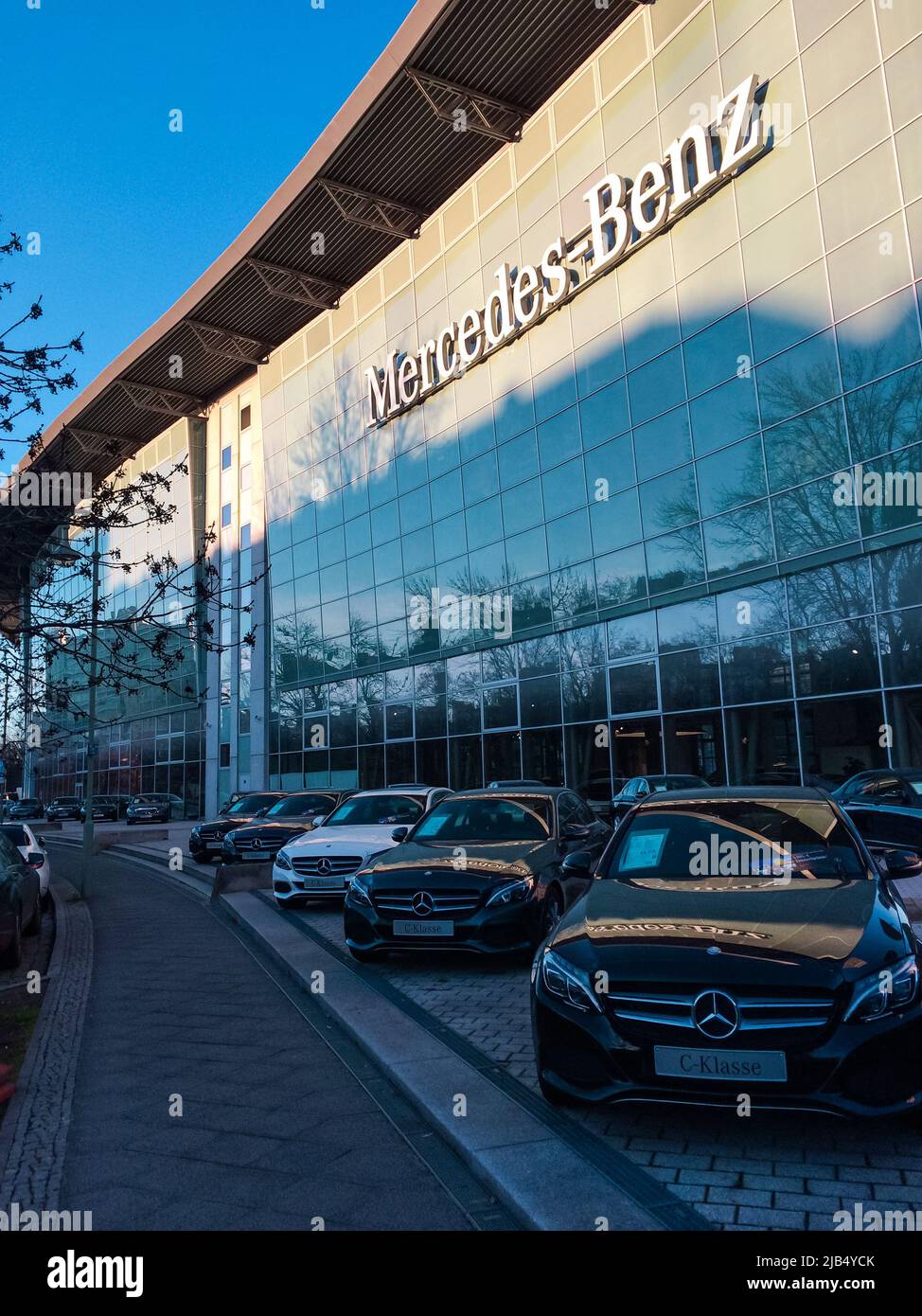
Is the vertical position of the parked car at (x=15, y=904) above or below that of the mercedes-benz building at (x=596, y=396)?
Answer: below

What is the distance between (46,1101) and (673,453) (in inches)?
766

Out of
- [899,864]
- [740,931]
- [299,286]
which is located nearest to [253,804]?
[899,864]

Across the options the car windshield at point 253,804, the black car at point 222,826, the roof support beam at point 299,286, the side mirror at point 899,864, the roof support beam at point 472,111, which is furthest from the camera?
the roof support beam at point 299,286

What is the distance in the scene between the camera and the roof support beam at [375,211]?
29766 millimetres

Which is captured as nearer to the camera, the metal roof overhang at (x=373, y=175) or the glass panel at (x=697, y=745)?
the glass panel at (x=697, y=745)

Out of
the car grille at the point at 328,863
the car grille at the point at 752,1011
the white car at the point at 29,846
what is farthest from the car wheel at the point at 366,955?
the white car at the point at 29,846

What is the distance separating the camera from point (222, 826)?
2019 cm

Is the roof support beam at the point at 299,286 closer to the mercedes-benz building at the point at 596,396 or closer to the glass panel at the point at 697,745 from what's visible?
the mercedes-benz building at the point at 596,396

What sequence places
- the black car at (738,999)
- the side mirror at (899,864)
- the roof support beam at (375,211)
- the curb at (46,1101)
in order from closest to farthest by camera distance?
the black car at (738,999)
the curb at (46,1101)
the side mirror at (899,864)
the roof support beam at (375,211)

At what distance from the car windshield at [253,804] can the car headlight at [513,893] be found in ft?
45.8

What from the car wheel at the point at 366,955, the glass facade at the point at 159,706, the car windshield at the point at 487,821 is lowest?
the car wheel at the point at 366,955

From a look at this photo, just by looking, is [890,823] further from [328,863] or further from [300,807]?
[300,807]
